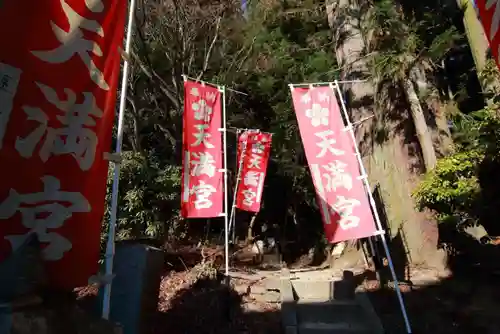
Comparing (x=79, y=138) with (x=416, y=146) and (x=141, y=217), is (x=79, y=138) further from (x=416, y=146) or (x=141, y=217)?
(x=416, y=146)

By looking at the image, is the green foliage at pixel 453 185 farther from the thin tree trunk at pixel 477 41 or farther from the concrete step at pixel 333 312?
the thin tree trunk at pixel 477 41

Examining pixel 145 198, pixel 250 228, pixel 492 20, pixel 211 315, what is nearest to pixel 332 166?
pixel 211 315

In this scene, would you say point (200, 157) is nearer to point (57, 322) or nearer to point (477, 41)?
point (57, 322)

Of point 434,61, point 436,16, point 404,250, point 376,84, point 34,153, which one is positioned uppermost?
point 436,16

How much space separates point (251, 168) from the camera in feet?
33.6

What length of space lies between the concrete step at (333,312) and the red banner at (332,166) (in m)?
1.62

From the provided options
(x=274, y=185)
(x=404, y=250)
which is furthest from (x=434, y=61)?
(x=274, y=185)

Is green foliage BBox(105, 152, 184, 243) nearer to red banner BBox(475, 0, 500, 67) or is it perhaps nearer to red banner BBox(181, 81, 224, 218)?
red banner BBox(181, 81, 224, 218)

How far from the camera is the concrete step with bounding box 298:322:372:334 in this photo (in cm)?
660

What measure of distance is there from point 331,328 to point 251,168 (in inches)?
172

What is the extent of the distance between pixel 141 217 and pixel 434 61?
7211mm

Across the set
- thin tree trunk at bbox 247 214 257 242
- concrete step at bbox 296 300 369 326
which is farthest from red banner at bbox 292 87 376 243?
thin tree trunk at bbox 247 214 257 242

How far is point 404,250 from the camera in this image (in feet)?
26.9

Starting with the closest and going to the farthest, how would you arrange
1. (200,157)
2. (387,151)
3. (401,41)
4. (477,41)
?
(200,157) → (387,151) → (401,41) → (477,41)
